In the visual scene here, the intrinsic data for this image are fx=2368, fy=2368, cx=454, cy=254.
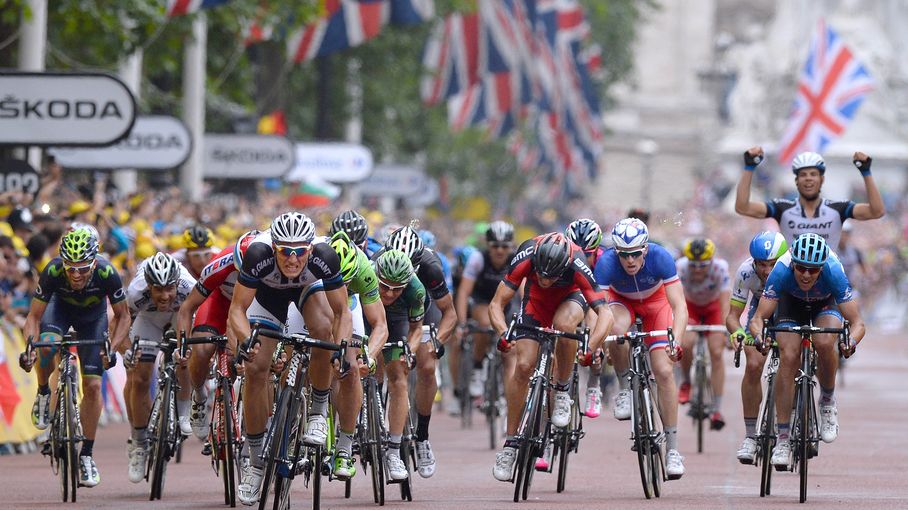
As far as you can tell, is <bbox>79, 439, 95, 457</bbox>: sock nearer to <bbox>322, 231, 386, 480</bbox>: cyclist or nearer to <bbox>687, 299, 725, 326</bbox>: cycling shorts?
<bbox>322, 231, 386, 480</bbox>: cyclist

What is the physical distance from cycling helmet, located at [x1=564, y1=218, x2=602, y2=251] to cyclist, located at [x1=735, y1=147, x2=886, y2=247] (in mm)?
1292

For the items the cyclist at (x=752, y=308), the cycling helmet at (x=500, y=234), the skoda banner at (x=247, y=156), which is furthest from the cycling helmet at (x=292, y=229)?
the skoda banner at (x=247, y=156)

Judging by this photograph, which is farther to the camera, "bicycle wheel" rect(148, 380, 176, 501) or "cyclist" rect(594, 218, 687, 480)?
"cyclist" rect(594, 218, 687, 480)

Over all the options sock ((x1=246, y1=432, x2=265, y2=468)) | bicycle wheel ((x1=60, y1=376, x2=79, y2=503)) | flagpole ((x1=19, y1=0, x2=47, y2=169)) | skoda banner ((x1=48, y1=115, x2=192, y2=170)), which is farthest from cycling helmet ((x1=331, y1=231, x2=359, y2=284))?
skoda banner ((x1=48, y1=115, x2=192, y2=170))

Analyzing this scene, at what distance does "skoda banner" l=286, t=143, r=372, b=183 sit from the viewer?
37.1 meters

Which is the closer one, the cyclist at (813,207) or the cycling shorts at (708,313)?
the cyclist at (813,207)

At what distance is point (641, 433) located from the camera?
1461 cm

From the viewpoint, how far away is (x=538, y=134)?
2330 inches

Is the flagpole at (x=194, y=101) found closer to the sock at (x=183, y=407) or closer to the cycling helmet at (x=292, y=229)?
the sock at (x=183, y=407)

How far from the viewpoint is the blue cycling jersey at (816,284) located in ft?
47.2

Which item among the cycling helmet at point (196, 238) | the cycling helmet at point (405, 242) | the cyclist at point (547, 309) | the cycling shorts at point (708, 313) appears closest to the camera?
the cyclist at point (547, 309)

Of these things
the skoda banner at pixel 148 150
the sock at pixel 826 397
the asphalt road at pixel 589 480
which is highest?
the skoda banner at pixel 148 150

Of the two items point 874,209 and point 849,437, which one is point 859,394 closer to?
point 849,437

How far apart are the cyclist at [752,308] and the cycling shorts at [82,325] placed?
4.08 meters
